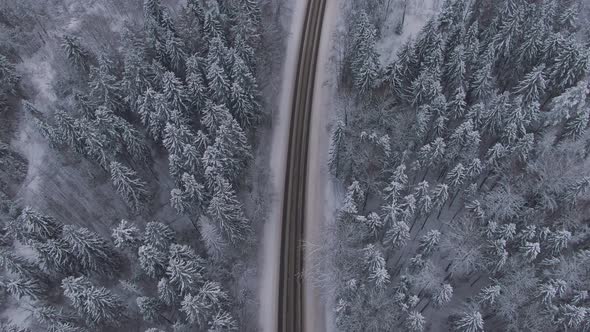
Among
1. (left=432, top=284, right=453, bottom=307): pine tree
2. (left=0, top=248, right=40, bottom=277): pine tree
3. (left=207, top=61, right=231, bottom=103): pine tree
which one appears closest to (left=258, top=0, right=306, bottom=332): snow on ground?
(left=207, top=61, right=231, bottom=103): pine tree

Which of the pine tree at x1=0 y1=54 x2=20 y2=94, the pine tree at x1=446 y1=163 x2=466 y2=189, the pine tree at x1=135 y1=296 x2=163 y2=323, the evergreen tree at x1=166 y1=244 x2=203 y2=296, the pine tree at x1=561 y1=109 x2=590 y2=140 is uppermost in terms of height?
the pine tree at x1=0 y1=54 x2=20 y2=94

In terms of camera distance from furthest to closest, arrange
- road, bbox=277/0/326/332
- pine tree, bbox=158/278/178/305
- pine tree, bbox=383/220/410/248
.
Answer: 1. road, bbox=277/0/326/332
2. pine tree, bbox=383/220/410/248
3. pine tree, bbox=158/278/178/305

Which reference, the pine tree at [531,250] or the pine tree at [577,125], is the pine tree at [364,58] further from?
the pine tree at [531,250]

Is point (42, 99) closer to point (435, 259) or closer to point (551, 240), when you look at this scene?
point (435, 259)

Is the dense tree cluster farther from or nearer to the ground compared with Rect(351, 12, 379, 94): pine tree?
nearer to the ground

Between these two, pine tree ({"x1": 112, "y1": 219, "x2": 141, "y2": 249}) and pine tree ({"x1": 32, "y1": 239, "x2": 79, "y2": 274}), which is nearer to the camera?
pine tree ({"x1": 112, "y1": 219, "x2": 141, "y2": 249})

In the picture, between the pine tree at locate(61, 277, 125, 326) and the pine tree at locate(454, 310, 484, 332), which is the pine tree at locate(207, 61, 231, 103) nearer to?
the pine tree at locate(61, 277, 125, 326)
